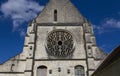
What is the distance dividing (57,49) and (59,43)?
0.96 meters

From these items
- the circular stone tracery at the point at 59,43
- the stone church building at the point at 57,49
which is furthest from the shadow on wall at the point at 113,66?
the circular stone tracery at the point at 59,43

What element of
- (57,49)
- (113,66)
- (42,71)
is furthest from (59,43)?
(113,66)

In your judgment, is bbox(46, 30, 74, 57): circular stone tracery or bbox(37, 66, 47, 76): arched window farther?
bbox(46, 30, 74, 57): circular stone tracery

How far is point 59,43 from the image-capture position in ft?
78.3

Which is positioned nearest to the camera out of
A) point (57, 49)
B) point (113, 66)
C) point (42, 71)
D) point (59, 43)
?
point (113, 66)

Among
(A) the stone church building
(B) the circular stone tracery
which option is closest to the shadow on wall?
(A) the stone church building

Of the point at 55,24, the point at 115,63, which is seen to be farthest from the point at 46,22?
the point at 115,63

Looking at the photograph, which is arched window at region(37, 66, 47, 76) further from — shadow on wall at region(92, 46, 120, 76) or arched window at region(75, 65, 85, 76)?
shadow on wall at region(92, 46, 120, 76)

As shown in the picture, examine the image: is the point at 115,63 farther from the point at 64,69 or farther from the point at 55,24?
the point at 55,24

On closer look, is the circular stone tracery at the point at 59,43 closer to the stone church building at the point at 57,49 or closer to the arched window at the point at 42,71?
the stone church building at the point at 57,49

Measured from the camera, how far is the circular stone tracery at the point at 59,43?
22.8 metres

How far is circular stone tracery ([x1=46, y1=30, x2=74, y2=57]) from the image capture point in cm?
2284

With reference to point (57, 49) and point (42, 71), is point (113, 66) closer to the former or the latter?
point (42, 71)

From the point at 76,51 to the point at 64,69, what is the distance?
2586mm
